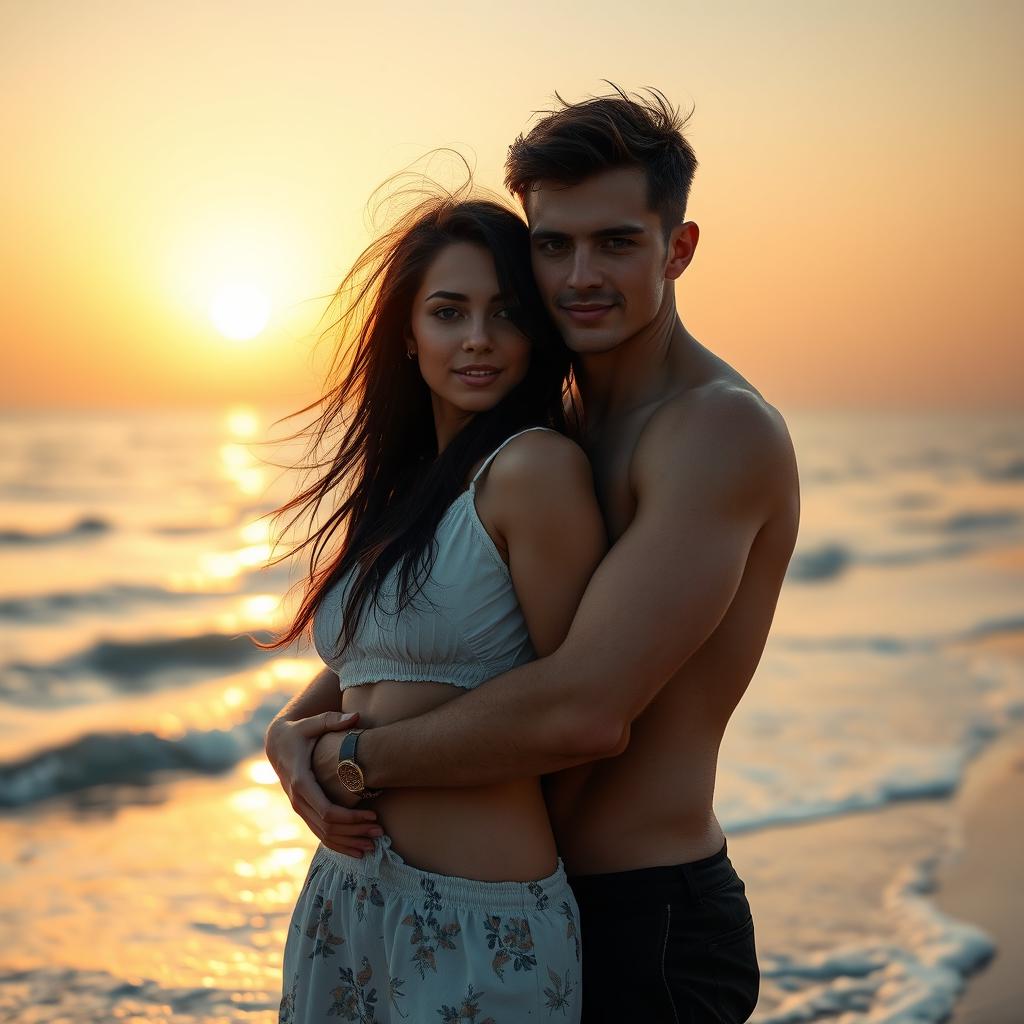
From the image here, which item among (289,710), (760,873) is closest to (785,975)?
(760,873)

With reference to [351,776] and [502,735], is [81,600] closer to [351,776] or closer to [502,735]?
[351,776]

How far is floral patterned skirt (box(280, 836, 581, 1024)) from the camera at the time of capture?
2357 millimetres

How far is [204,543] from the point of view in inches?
901

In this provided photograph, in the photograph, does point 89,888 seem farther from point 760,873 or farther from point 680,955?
point 680,955

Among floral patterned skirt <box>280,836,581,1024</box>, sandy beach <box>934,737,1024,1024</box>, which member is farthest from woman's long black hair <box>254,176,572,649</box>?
sandy beach <box>934,737,1024,1024</box>

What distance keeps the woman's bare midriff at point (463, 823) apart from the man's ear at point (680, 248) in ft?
3.60

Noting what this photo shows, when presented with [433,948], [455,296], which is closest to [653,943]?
[433,948]

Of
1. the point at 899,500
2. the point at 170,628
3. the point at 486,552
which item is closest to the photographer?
the point at 486,552

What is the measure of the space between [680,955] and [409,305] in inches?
62.4

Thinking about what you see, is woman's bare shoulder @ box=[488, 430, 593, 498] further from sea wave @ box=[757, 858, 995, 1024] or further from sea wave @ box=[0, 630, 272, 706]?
sea wave @ box=[0, 630, 272, 706]

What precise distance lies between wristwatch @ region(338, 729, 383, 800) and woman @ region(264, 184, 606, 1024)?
0.18 ft

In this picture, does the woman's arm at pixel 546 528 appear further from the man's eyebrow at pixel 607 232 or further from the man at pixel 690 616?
the man's eyebrow at pixel 607 232

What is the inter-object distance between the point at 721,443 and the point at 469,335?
63 cm

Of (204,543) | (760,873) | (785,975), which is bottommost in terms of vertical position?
(785,975)
